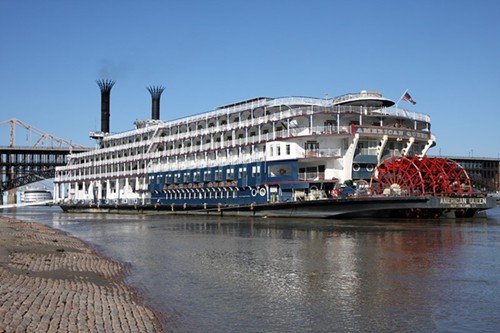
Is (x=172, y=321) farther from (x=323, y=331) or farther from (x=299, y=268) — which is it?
(x=299, y=268)

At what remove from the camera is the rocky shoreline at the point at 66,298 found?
9633mm

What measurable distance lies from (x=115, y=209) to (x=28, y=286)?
6380cm

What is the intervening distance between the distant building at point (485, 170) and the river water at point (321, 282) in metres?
120

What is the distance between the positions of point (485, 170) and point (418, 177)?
11041 cm

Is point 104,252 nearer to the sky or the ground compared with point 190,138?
nearer to the ground

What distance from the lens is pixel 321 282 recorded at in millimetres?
16094

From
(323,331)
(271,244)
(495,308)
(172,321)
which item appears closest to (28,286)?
→ (172,321)

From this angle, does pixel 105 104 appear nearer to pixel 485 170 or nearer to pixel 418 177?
pixel 418 177

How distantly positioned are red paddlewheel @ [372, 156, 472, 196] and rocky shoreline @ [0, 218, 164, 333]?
1205 inches

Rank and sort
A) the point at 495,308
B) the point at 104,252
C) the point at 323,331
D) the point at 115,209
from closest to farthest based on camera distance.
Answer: the point at 323,331
the point at 495,308
the point at 104,252
the point at 115,209

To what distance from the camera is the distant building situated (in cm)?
14038

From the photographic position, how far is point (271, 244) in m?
27.2

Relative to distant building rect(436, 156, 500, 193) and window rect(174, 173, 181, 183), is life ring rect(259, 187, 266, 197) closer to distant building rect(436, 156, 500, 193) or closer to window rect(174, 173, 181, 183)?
window rect(174, 173, 181, 183)

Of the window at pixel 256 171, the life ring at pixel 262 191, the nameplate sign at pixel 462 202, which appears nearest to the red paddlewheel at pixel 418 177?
the nameplate sign at pixel 462 202
